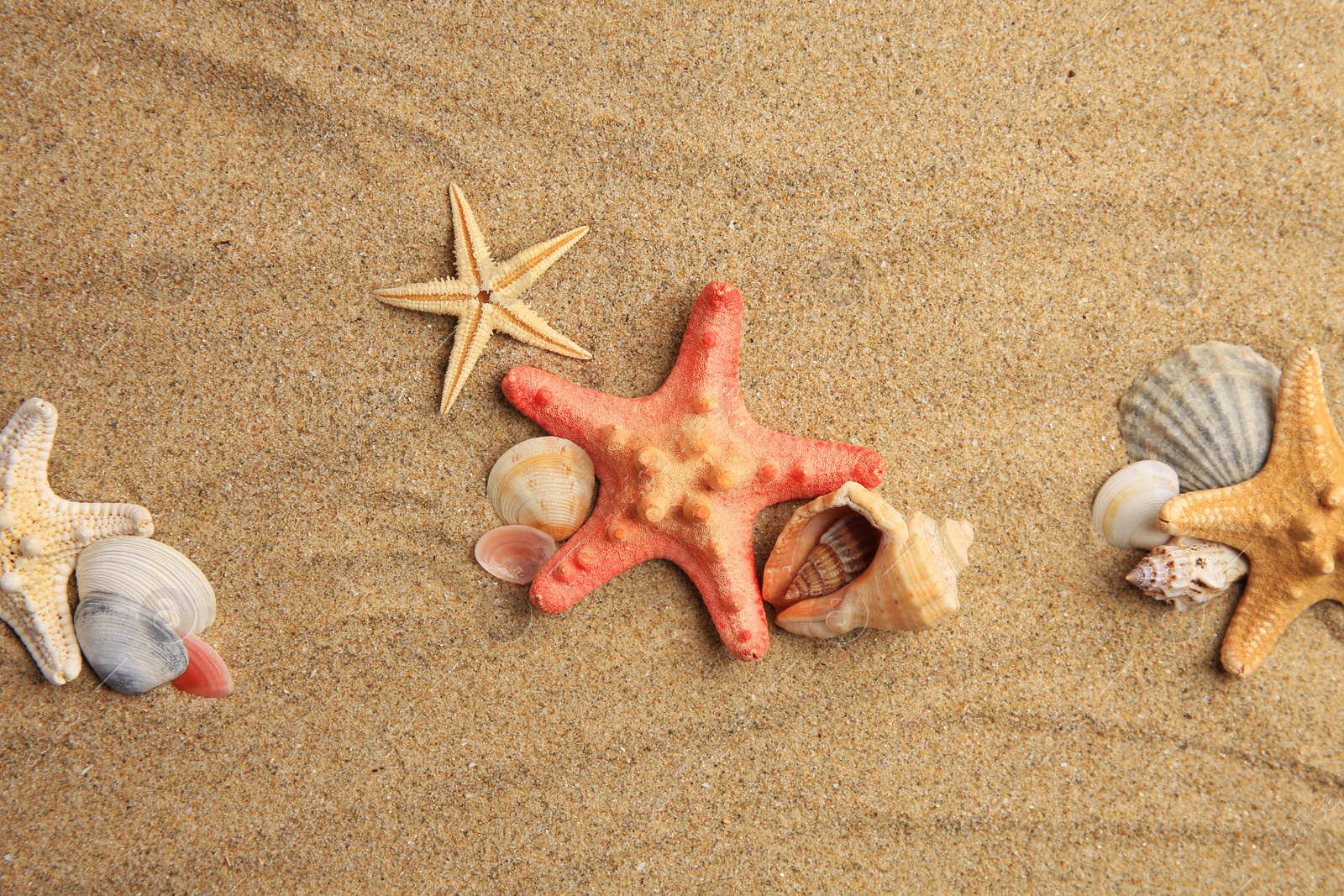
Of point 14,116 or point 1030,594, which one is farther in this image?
point 1030,594

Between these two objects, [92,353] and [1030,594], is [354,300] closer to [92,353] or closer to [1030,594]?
[92,353]

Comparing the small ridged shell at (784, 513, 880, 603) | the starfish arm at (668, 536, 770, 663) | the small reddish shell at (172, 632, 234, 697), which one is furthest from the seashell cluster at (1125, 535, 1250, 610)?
the small reddish shell at (172, 632, 234, 697)

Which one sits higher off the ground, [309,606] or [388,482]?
[388,482]

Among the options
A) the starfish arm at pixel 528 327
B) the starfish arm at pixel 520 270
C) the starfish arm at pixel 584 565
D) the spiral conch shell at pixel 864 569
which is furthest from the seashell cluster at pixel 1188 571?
the starfish arm at pixel 520 270

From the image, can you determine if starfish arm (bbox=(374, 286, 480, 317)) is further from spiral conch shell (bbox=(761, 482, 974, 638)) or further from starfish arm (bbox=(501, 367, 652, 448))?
spiral conch shell (bbox=(761, 482, 974, 638))

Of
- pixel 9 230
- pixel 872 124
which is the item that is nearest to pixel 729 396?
pixel 872 124

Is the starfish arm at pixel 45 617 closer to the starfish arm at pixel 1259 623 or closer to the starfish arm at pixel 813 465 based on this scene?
the starfish arm at pixel 813 465

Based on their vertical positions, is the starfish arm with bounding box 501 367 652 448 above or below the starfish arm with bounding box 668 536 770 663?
above
